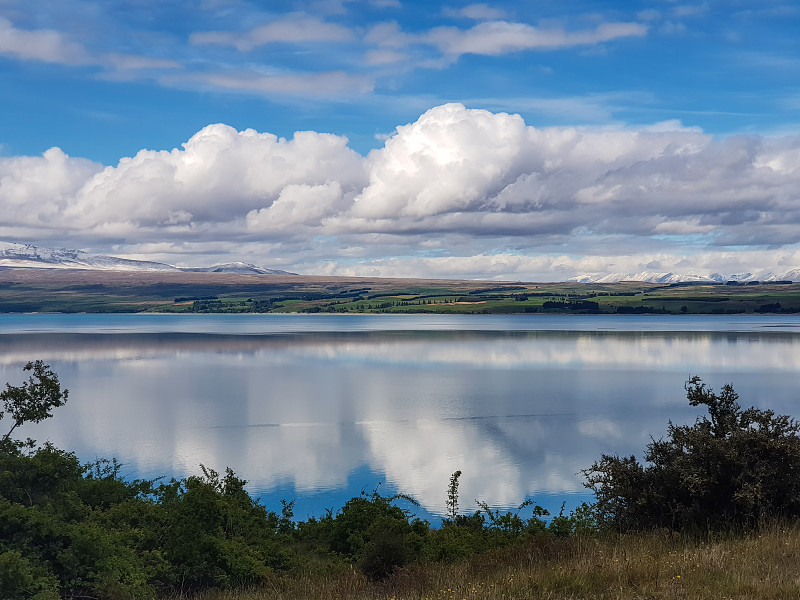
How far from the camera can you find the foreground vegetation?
979cm

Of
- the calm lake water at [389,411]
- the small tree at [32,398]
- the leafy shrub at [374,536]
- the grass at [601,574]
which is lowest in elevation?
the calm lake water at [389,411]

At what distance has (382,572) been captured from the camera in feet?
39.5

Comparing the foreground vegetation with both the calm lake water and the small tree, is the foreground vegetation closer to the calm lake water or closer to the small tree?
the small tree

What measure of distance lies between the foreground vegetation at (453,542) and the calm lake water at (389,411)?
971 centimetres

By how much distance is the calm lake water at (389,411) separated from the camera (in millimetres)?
29250

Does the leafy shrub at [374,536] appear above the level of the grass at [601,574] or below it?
Answer: below

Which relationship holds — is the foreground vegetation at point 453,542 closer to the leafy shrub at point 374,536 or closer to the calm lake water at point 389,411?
the leafy shrub at point 374,536

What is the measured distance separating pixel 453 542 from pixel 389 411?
3067 cm

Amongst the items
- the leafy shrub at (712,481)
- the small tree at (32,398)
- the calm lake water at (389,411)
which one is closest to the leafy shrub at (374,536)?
the leafy shrub at (712,481)

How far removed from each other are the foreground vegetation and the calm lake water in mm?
9712

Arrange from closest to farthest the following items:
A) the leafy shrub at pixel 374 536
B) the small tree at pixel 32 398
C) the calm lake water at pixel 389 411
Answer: the leafy shrub at pixel 374 536 → the small tree at pixel 32 398 → the calm lake water at pixel 389 411

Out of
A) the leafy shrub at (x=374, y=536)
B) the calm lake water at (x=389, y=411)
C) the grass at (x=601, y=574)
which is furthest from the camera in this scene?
the calm lake water at (x=389, y=411)

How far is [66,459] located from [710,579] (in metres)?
12.2

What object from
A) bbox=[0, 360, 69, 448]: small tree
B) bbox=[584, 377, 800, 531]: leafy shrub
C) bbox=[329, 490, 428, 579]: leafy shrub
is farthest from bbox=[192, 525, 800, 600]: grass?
bbox=[0, 360, 69, 448]: small tree
